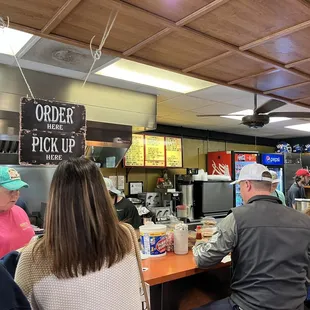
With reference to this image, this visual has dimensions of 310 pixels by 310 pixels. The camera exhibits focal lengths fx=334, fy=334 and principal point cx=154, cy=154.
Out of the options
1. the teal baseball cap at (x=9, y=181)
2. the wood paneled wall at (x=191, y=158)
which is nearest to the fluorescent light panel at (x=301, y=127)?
the wood paneled wall at (x=191, y=158)

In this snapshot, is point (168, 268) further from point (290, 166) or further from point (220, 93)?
point (290, 166)

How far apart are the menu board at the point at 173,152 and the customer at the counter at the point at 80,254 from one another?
5.37 meters

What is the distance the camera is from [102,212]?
4.32ft

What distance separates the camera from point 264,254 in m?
2.02

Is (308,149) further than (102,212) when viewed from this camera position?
Yes

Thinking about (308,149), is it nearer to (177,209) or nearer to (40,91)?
(177,209)

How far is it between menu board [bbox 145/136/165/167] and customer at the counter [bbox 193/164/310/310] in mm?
4313

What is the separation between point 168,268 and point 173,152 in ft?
15.6

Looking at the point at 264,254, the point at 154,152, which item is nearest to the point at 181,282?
the point at 264,254

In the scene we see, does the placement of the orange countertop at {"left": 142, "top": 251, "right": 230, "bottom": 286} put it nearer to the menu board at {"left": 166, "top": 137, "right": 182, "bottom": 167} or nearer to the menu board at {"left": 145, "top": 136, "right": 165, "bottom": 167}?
the menu board at {"left": 145, "top": 136, "right": 165, "bottom": 167}

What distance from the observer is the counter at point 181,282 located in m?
2.12

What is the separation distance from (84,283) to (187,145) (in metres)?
6.54

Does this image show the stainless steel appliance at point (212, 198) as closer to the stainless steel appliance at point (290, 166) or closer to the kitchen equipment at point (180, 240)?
the stainless steel appliance at point (290, 166)

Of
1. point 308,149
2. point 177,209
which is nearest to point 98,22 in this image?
point 177,209
